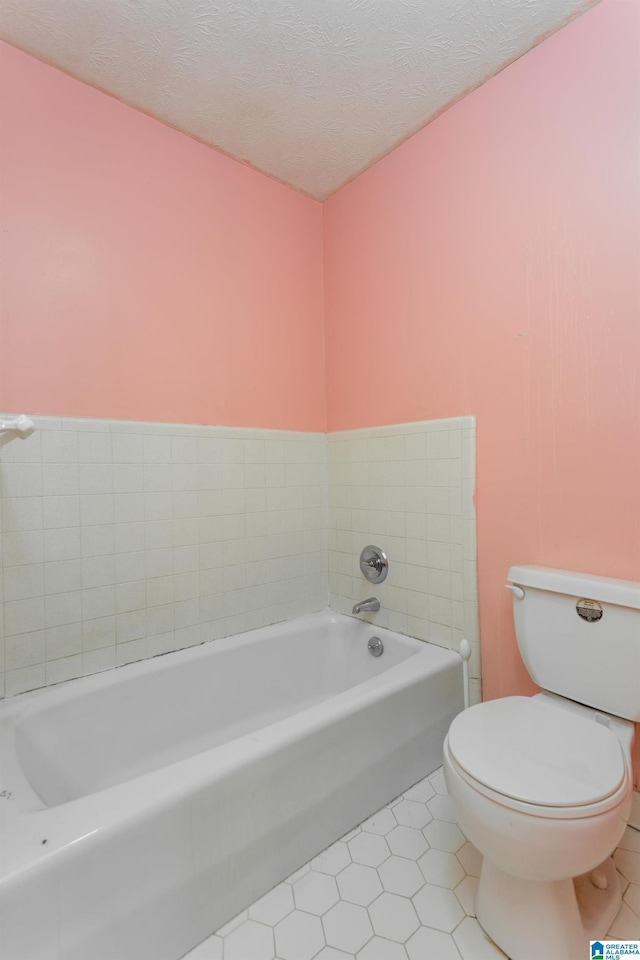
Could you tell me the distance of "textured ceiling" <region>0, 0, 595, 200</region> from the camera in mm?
1269

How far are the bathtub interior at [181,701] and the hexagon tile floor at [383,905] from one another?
59 centimetres

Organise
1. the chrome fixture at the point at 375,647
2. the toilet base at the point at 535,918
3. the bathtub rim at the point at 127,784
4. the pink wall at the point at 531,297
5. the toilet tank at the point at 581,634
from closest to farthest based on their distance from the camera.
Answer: the bathtub rim at the point at 127,784
the toilet base at the point at 535,918
the toilet tank at the point at 581,634
the pink wall at the point at 531,297
the chrome fixture at the point at 375,647

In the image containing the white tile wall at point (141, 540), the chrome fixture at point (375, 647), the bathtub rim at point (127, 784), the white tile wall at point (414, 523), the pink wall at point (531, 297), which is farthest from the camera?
the chrome fixture at point (375, 647)

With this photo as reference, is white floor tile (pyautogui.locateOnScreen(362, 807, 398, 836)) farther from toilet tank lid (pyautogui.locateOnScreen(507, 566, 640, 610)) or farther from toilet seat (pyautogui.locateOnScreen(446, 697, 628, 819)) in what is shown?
toilet tank lid (pyautogui.locateOnScreen(507, 566, 640, 610))

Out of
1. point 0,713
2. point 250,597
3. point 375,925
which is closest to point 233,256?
point 250,597

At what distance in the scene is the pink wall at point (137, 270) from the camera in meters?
1.40

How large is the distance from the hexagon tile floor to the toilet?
65 mm

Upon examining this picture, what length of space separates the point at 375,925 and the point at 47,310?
76.2 inches

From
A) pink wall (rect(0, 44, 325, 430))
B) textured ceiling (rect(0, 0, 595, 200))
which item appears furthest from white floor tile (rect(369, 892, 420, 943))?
textured ceiling (rect(0, 0, 595, 200))

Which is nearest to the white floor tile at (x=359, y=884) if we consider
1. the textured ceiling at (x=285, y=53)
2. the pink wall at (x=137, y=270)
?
the pink wall at (x=137, y=270)

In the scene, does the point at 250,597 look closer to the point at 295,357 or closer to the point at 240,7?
the point at 295,357

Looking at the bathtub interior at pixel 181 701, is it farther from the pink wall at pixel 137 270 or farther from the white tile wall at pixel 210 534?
the pink wall at pixel 137 270

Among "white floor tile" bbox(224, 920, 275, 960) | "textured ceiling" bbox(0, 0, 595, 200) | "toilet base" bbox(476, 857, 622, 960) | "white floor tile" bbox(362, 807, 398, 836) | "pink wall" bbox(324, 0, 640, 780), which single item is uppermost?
"textured ceiling" bbox(0, 0, 595, 200)

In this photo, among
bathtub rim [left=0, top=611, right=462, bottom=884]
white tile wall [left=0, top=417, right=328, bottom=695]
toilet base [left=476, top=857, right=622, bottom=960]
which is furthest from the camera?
white tile wall [left=0, top=417, right=328, bottom=695]
